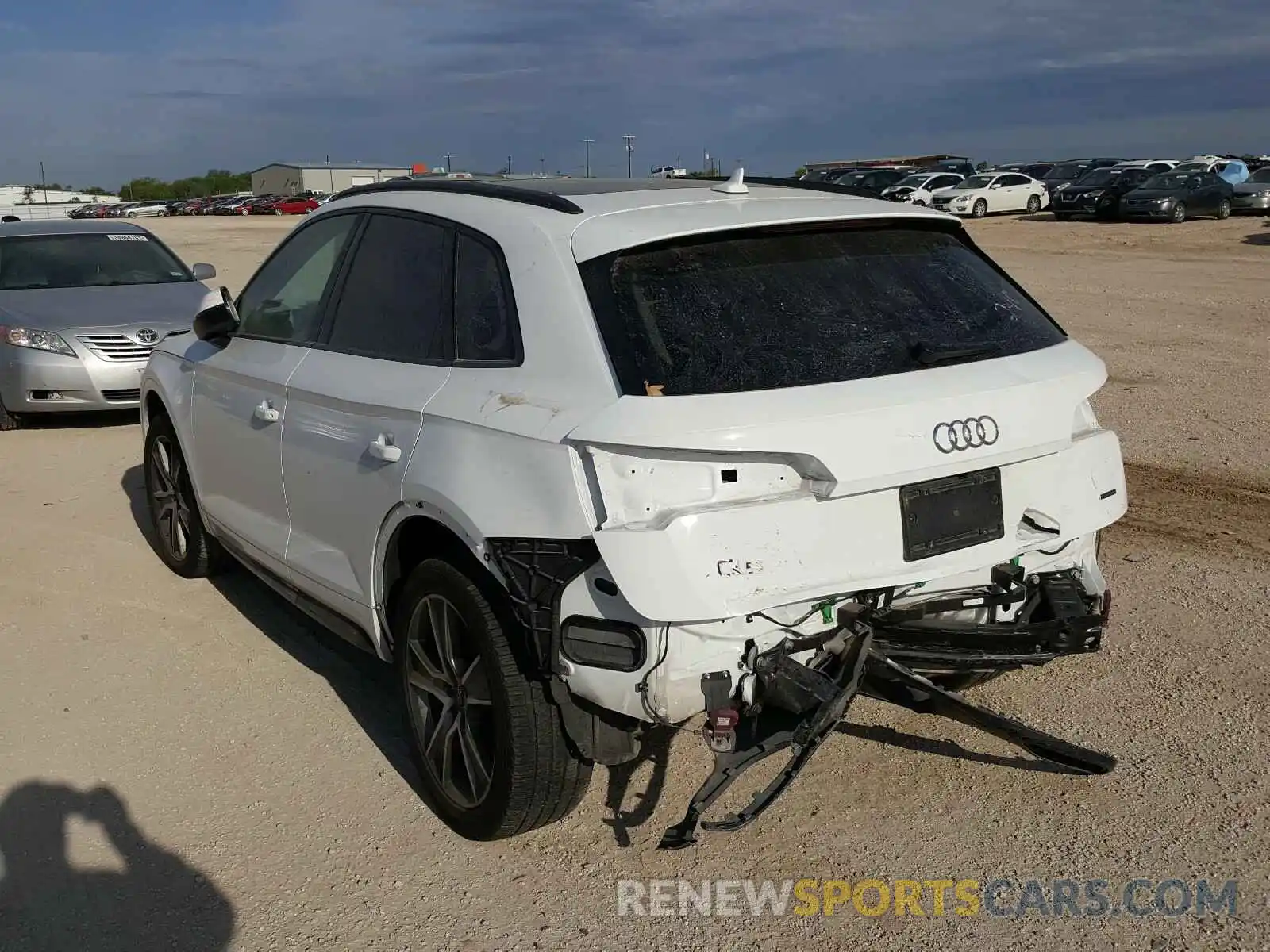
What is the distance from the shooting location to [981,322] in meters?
3.57

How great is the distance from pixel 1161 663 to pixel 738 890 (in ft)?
7.20

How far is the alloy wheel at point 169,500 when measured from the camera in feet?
19.0

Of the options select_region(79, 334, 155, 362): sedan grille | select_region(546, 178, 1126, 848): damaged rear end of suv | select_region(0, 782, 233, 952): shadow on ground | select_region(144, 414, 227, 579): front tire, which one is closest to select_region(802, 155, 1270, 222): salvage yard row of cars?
select_region(79, 334, 155, 362): sedan grille

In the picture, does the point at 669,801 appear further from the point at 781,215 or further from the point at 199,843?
the point at 781,215

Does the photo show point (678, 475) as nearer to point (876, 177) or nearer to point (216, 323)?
point (216, 323)

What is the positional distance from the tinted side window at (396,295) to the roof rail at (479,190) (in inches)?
6.3

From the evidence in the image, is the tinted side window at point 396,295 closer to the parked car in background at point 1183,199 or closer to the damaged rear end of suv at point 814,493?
the damaged rear end of suv at point 814,493

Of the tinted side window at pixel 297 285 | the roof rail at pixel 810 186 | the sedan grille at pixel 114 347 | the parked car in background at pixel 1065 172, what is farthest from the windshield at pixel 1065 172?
the tinted side window at pixel 297 285

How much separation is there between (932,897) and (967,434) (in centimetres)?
127

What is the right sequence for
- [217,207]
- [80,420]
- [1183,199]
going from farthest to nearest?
[217,207]
[1183,199]
[80,420]

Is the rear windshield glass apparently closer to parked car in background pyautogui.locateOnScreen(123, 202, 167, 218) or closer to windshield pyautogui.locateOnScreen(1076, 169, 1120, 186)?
windshield pyautogui.locateOnScreen(1076, 169, 1120, 186)

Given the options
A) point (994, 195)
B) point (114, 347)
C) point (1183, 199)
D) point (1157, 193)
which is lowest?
point (114, 347)

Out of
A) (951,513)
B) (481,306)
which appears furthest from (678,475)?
(481,306)

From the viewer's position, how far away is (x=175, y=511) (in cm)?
593
